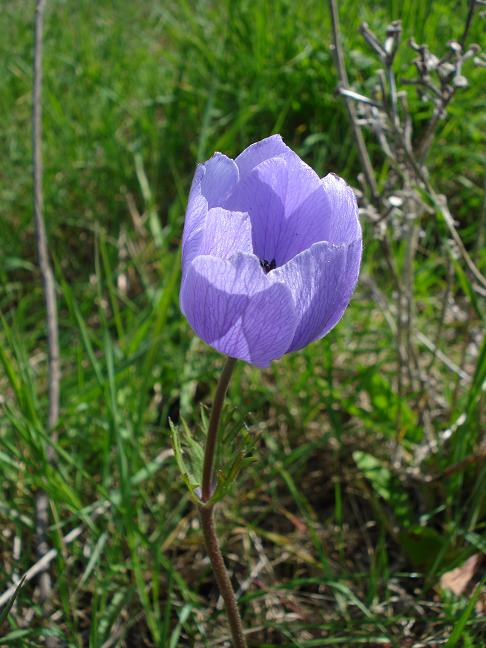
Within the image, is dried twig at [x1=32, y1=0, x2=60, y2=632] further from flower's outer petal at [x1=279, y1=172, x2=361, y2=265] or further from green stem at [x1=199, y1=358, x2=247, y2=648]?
flower's outer petal at [x1=279, y1=172, x2=361, y2=265]

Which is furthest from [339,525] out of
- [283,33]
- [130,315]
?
[283,33]

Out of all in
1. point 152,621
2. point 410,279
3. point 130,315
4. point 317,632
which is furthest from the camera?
point 130,315

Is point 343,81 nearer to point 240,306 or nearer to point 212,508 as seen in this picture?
point 240,306

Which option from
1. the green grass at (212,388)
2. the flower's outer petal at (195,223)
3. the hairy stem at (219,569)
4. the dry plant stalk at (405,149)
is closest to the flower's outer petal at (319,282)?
the flower's outer petal at (195,223)

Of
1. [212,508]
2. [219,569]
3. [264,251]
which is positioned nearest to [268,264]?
[264,251]

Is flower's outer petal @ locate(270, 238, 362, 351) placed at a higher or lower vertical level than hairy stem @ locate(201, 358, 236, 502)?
higher

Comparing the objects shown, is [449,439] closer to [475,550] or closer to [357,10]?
[475,550]

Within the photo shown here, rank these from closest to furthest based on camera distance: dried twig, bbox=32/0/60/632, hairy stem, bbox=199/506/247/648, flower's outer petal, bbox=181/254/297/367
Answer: flower's outer petal, bbox=181/254/297/367, hairy stem, bbox=199/506/247/648, dried twig, bbox=32/0/60/632

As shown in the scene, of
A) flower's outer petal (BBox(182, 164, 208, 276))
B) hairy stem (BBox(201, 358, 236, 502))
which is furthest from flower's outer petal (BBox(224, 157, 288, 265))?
hairy stem (BBox(201, 358, 236, 502))
